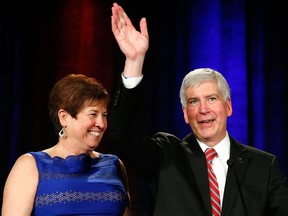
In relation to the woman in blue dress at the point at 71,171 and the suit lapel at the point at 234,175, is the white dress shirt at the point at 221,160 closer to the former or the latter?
the suit lapel at the point at 234,175

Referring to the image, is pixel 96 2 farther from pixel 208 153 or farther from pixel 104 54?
pixel 208 153

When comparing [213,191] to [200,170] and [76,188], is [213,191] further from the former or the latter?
[76,188]

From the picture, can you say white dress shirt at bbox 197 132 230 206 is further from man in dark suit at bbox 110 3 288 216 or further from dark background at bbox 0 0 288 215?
dark background at bbox 0 0 288 215

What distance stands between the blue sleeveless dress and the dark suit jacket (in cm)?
42

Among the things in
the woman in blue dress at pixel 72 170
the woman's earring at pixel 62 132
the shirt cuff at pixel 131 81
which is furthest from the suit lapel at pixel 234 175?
the woman's earring at pixel 62 132

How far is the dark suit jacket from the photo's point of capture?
5.25 ft

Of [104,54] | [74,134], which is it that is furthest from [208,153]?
[104,54]

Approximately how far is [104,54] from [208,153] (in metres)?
1.99

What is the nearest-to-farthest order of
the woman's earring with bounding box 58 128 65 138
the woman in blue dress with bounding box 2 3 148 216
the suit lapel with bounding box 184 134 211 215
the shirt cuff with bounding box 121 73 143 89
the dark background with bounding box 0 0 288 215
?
the shirt cuff with bounding box 121 73 143 89 < the suit lapel with bounding box 184 134 211 215 < the woman in blue dress with bounding box 2 3 148 216 < the woman's earring with bounding box 58 128 65 138 < the dark background with bounding box 0 0 288 215

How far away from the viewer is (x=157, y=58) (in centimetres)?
347

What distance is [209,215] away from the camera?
5.43 feet

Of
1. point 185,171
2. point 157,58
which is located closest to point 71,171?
point 185,171

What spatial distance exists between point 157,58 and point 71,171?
157 centimetres

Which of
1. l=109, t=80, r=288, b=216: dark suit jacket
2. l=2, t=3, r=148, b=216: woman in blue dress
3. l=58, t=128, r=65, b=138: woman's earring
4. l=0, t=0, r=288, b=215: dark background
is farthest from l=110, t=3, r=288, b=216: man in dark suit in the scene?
l=0, t=0, r=288, b=215: dark background
